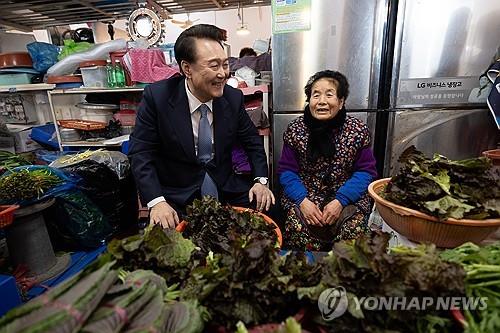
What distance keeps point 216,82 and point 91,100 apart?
88.2 inches

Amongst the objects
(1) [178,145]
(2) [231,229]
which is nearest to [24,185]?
(1) [178,145]

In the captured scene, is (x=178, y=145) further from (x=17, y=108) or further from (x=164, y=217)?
(x=17, y=108)

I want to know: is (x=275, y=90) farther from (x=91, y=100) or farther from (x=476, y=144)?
(x=91, y=100)

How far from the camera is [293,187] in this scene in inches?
74.2

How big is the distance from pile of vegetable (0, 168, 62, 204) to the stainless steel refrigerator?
6.43ft

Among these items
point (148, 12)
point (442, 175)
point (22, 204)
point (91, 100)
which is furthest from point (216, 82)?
point (91, 100)

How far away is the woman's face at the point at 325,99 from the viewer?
1778 mm

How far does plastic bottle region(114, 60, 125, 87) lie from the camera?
9.39 ft

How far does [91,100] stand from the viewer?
3.24m

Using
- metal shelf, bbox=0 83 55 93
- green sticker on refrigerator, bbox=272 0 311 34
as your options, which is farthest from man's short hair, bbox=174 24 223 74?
metal shelf, bbox=0 83 55 93

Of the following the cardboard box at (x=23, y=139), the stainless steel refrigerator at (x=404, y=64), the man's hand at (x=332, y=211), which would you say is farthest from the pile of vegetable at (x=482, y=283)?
the cardboard box at (x=23, y=139)

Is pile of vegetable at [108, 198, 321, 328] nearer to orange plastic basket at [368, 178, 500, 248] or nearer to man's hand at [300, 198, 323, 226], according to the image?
orange plastic basket at [368, 178, 500, 248]

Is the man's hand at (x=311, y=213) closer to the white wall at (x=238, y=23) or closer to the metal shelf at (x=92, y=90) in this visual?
the metal shelf at (x=92, y=90)

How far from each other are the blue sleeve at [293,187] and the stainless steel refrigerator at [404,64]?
37.2 inches
